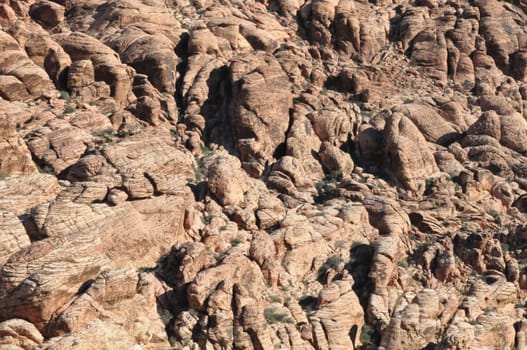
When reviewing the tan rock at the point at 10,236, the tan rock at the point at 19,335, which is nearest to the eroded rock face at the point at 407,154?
the tan rock at the point at 10,236

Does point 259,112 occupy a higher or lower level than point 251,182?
higher

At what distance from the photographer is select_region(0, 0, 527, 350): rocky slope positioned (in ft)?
76.8

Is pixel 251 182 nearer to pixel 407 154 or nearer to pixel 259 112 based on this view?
pixel 259 112

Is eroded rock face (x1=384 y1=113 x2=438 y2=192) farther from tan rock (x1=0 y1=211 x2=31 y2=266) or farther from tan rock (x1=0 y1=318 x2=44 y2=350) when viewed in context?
tan rock (x1=0 y1=318 x2=44 y2=350)

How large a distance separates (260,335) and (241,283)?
2.61 meters

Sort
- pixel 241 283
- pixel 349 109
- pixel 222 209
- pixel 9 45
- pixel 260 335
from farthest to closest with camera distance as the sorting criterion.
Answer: pixel 349 109
pixel 9 45
pixel 222 209
pixel 241 283
pixel 260 335

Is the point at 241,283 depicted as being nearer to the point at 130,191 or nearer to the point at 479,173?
the point at 130,191

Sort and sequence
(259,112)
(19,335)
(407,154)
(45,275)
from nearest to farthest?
(19,335) → (45,275) → (407,154) → (259,112)

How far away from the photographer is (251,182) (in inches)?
1223

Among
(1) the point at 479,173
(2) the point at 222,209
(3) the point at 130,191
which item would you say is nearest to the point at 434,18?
(1) the point at 479,173

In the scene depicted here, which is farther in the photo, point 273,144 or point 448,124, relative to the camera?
point 448,124

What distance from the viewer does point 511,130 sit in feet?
125

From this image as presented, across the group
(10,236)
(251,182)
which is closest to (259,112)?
(251,182)

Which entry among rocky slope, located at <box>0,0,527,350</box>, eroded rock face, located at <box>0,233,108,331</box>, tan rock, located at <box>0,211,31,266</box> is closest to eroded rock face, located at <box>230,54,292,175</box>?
rocky slope, located at <box>0,0,527,350</box>
